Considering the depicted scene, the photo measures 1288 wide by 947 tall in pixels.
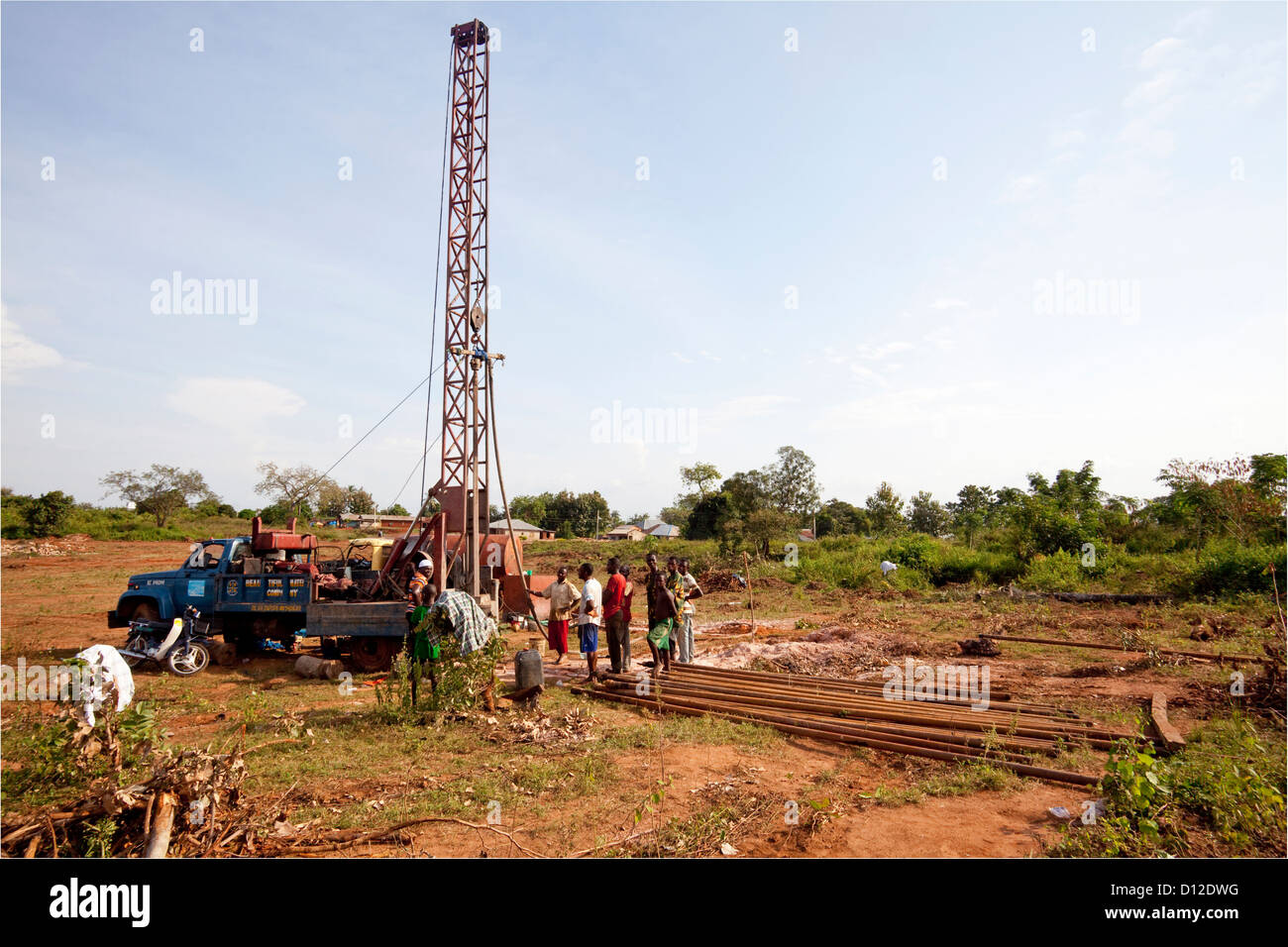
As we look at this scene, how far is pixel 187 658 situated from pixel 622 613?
6.65 m

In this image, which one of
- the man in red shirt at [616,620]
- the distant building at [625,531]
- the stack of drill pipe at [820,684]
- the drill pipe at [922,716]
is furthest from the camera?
the distant building at [625,531]

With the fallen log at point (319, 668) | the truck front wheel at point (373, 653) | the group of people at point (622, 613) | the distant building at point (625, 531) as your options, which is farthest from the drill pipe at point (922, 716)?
the distant building at point (625, 531)

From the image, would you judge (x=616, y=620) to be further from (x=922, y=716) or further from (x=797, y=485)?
(x=797, y=485)

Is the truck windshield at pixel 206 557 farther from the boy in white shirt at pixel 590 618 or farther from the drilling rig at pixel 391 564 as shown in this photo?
the boy in white shirt at pixel 590 618

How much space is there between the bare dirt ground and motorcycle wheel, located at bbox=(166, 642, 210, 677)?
0.18m

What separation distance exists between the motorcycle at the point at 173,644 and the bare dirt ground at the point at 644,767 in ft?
0.78

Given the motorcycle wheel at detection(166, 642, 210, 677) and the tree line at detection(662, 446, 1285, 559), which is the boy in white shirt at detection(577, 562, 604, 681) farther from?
the tree line at detection(662, 446, 1285, 559)

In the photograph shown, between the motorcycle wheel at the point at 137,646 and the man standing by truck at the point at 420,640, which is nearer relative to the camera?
the man standing by truck at the point at 420,640

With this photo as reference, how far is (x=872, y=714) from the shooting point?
761 cm

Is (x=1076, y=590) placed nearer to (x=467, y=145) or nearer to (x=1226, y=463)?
(x=1226, y=463)

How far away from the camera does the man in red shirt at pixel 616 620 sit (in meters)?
9.24

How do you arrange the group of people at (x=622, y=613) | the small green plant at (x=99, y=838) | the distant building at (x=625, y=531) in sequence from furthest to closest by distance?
the distant building at (x=625, y=531) → the group of people at (x=622, y=613) → the small green plant at (x=99, y=838)

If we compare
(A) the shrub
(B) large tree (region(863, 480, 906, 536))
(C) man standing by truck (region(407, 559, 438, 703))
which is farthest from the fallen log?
(B) large tree (region(863, 480, 906, 536))

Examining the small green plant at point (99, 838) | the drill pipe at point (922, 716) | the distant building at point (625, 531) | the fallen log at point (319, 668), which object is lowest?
the distant building at point (625, 531)
